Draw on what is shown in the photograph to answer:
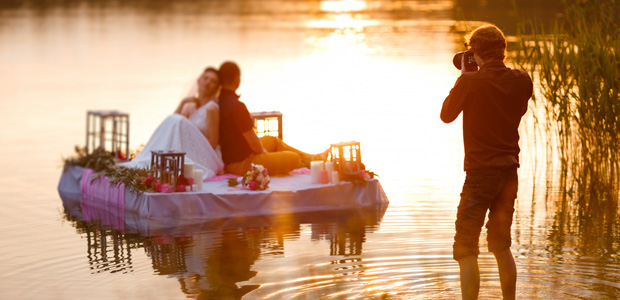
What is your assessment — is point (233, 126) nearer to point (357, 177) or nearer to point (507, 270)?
point (357, 177)

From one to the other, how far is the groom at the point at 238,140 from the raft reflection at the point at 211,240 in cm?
104

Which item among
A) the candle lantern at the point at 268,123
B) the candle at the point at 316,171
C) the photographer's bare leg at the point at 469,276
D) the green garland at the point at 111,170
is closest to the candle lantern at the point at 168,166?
the green garland at the point at 111,170

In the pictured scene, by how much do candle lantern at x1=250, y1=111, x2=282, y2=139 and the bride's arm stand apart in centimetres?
66

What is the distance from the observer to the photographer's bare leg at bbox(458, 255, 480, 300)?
5.17m

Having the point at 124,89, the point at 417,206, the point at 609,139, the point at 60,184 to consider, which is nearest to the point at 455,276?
the point at 417,206

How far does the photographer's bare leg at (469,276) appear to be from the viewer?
17.0 feet

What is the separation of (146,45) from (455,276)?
73.1 ft

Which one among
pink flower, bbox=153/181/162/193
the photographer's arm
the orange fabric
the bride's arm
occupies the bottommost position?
pink flower, bbox=153/181/162/193

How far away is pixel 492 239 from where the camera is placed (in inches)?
205

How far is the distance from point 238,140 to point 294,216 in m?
1.16

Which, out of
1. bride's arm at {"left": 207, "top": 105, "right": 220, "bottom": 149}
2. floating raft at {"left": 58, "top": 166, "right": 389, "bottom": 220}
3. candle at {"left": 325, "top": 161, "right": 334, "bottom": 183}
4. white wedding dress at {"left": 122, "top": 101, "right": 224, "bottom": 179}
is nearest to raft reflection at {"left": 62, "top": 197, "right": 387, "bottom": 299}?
floating raft at {"left": 58, "top": 166, "right": 389, "bottom": 220}

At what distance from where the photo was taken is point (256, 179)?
8.77 metres

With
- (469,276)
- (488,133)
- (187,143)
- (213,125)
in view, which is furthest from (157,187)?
(488,133)

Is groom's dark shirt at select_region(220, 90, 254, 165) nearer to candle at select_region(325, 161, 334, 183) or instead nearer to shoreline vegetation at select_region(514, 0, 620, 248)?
candle at select_region(325, 161, 334, 183)
